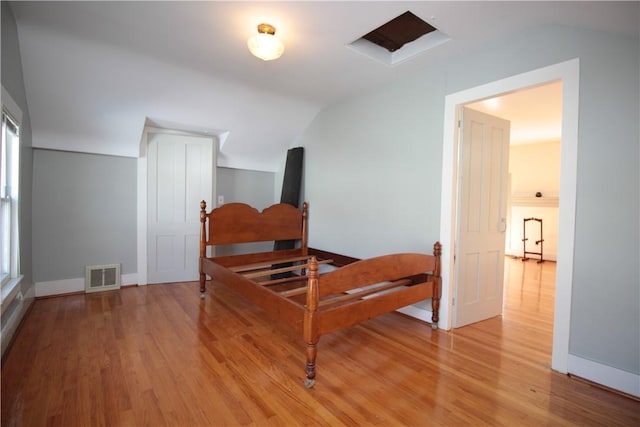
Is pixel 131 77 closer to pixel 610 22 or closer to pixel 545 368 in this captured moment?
pixel 610 22

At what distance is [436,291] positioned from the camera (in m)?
2.73

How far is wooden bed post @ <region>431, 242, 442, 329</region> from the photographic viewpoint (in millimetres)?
2721

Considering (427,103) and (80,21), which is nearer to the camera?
(80,21)

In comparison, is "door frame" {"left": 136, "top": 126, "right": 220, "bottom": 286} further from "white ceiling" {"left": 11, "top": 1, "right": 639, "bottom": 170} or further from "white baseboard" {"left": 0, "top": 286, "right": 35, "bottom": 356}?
"white baseboard" {"left": 0, "top": 286, "right": 35, "bottom": 356}

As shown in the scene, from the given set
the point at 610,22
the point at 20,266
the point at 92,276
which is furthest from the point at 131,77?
the point at 610,22

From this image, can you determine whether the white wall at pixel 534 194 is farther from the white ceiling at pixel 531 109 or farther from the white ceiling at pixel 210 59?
the white ceiling at pixel 210 59

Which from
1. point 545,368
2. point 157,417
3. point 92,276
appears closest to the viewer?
point 157,417

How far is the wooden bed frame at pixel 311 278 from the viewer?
6.48 ft

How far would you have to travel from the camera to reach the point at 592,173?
193 cm

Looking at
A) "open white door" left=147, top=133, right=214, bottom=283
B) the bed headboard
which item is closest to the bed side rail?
the bed headboard

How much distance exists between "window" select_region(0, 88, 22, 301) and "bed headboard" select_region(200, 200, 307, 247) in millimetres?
1536

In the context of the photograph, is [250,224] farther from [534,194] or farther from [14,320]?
[534,194]

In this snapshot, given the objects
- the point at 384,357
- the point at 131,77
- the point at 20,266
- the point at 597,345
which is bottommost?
the point at 384,357

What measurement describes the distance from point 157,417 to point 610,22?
3301 millimetres
